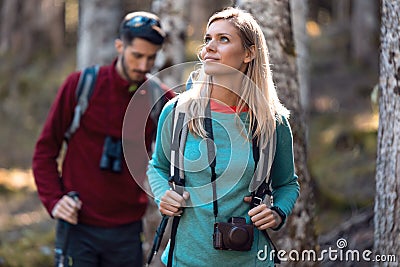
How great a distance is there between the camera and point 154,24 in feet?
16.8

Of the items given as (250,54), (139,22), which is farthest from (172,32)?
(250,54)

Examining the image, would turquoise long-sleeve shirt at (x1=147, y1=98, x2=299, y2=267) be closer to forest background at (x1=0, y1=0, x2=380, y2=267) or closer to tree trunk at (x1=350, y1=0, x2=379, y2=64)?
forest background at (x1=0, y1=0, x2=380, y2=267)

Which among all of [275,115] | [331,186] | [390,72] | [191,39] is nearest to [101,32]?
[331,186]

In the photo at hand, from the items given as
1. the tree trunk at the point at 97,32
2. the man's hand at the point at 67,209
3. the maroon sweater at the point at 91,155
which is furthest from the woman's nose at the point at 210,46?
the tree trunk at the point at 97,32

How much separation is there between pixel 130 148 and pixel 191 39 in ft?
67.5

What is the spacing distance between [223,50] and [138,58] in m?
1.68

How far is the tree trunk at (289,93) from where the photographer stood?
197 inches

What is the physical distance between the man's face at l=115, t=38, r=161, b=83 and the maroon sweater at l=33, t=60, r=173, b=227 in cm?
10

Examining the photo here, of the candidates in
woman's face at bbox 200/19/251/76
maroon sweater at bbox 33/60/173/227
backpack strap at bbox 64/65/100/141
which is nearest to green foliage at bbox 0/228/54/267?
maroon sweater at bbox 33/60/173/227

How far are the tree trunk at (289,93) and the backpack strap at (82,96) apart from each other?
3.96 feet

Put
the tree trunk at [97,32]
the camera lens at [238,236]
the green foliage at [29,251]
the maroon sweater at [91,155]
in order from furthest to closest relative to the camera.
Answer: the tree trunk at [97,32] < the green foliage at [29,251] < the maroon sweater at [91,155] < the camera lens at [238,236]

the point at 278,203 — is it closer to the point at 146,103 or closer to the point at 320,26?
the point at 146,103

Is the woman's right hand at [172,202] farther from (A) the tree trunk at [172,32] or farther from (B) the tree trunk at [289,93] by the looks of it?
(A) the tree trunk at [172,32]

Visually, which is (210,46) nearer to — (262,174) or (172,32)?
(262,174)
